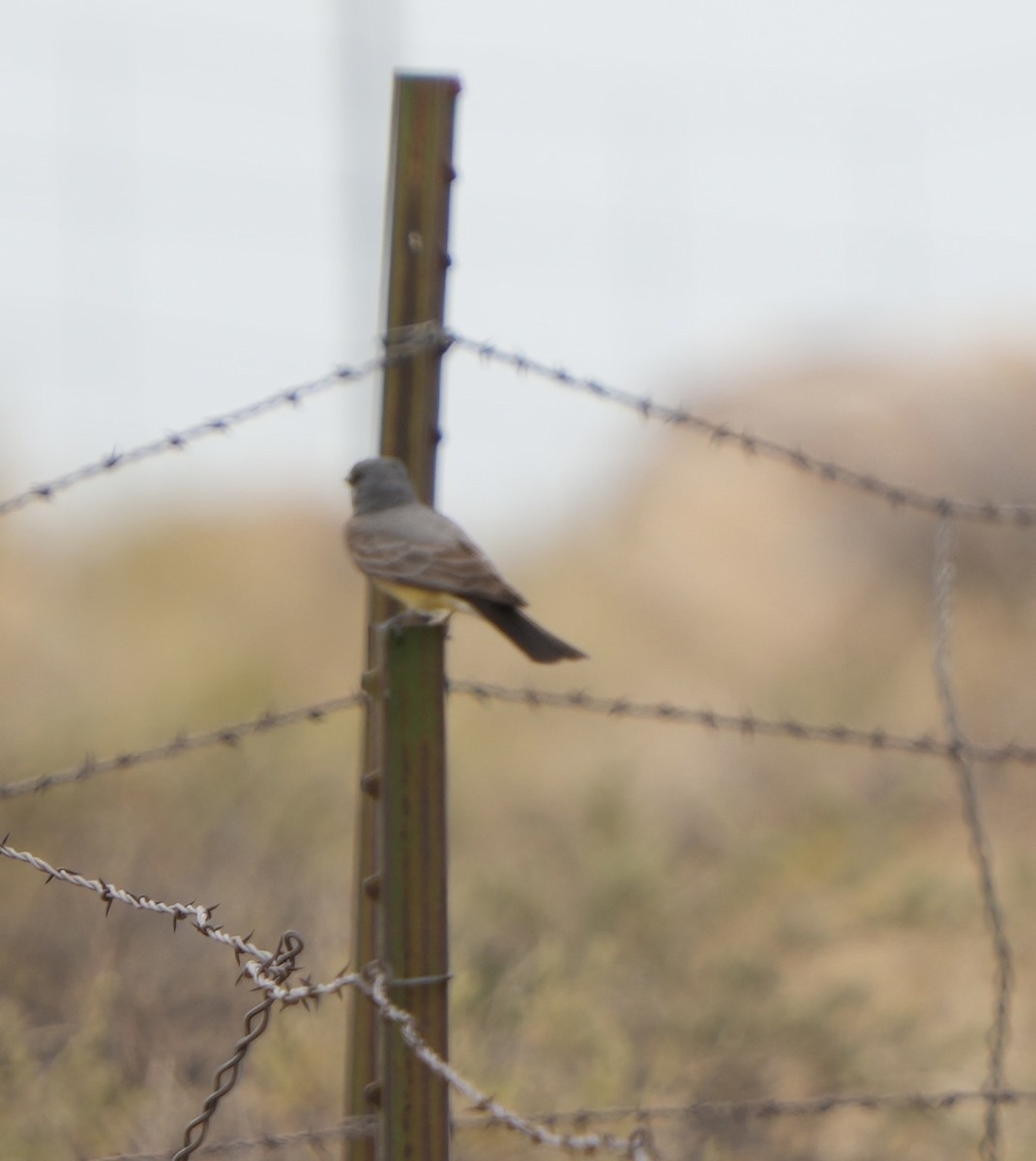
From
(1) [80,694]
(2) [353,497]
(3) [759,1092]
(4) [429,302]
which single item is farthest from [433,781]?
(1) [80,694]

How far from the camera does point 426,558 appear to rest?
3.87m

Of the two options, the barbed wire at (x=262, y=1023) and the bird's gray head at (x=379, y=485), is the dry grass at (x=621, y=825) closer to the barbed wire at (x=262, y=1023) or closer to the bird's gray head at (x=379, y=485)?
the bird's gray head at (x=379, y=485)

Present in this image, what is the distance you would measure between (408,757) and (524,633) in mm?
A: 979

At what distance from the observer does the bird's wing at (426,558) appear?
3.83 metres

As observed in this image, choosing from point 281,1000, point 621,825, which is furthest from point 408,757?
point 621,825

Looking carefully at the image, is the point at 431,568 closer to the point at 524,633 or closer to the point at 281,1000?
the point at 524,633

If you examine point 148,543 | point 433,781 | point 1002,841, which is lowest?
point 433,781

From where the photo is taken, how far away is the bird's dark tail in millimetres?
3793

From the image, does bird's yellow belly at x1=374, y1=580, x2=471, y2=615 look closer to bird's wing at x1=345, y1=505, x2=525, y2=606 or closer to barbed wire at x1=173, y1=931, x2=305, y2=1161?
bird's wing at x1=345, y1=505, x2=525, y2=606

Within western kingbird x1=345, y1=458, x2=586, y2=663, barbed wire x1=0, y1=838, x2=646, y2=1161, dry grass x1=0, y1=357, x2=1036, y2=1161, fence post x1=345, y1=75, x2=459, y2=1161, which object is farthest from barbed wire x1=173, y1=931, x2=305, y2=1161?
dry grass x1=0, y1=357, x2=1036, y2=1161

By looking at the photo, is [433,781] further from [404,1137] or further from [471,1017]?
[471,1017]

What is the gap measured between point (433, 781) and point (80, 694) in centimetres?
778

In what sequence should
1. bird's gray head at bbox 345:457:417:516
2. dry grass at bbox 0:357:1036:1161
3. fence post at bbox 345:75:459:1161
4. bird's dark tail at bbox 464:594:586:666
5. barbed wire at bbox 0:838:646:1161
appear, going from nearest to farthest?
barbed wire at bbox 0:838:646:1161 → fence post at bbox 345:75:459:1161 → bird's gray head at bbox 345:457:417:516 → bird's dark tail at bbox 464:594:586:666 → dry grass at bbox 0:357:1036:1161

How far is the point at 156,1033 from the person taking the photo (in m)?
5.44
